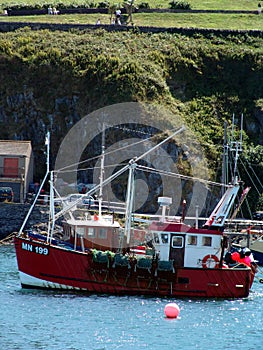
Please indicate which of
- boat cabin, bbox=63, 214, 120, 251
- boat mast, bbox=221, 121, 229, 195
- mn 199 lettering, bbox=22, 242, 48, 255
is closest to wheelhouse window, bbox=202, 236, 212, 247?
boat cabin, bbox=63, 214, 120, 251

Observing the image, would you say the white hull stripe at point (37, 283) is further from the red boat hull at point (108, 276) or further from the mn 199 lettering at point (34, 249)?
the mn 199 lettering at point (34, 249)

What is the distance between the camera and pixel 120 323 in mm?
55156

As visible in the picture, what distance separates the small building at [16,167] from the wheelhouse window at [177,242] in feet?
113

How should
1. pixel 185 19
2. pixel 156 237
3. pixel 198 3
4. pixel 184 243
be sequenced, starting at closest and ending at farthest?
pixel 184 243
pixel 156 237
pixel 185 19
pixel 198 3

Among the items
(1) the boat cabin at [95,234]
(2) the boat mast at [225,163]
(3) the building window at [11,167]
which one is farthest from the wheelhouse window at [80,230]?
(3) the building window at [11,167]

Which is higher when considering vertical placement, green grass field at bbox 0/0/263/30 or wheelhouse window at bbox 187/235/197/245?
green grass field at bbox 0/0/263/30

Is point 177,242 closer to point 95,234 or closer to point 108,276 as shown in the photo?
point 108,276

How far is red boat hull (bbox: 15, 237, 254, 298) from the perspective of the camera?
6181cm

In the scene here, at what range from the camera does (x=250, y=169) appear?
101m

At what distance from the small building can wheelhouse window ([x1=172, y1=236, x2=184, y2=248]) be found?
3455cm

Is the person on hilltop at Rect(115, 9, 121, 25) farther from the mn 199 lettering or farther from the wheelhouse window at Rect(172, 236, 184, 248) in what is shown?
the mn 199 lettering

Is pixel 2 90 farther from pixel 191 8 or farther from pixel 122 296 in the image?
pixel 122 296

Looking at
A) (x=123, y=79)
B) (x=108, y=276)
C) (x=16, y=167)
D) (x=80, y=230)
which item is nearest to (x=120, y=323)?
(x=108, y=276)

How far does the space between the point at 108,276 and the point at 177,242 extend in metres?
4.20
